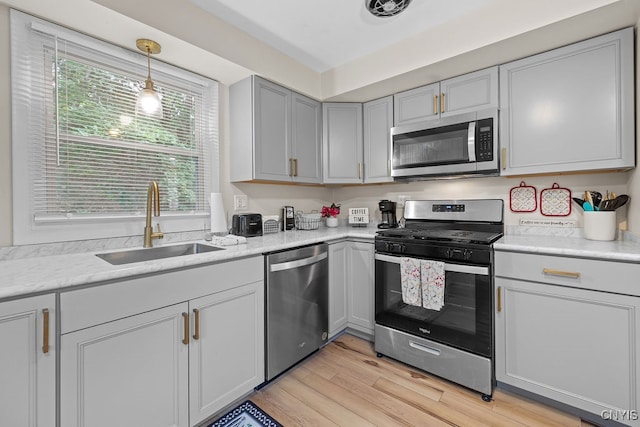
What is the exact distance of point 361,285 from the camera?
7.83 feet

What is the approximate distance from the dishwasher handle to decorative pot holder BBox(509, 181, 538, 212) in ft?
5.03

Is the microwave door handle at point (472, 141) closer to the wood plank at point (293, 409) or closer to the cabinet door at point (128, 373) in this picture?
the wood plank at point (293, 409)

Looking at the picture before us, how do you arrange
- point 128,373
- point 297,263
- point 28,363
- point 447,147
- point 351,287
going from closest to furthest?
point 28,363 < point 128,373 < point 297,263 < point 447,147 < point 351,287

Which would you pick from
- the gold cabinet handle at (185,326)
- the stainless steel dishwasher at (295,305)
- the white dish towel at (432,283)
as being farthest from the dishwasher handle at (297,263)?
the white dish towel at (432,283)

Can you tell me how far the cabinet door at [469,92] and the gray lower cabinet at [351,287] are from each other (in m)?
1.25

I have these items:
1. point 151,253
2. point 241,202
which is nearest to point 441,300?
point 241,202

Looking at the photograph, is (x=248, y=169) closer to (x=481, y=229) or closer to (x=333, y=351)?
(x=333, y=351)

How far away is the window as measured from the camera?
148cm

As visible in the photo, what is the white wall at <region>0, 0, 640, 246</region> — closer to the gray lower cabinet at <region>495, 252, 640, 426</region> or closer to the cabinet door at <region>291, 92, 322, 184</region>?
the cabinet door at <region>291, 92, 322, 184</region>

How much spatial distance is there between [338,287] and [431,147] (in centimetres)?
136

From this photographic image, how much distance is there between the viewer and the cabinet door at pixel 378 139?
2.62 metres

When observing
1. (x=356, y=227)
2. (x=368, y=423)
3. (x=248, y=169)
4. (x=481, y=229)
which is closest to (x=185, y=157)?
(x=248, y=169)

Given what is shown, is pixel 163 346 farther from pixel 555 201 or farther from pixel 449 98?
pixel 555 201

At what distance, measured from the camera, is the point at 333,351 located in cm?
228
